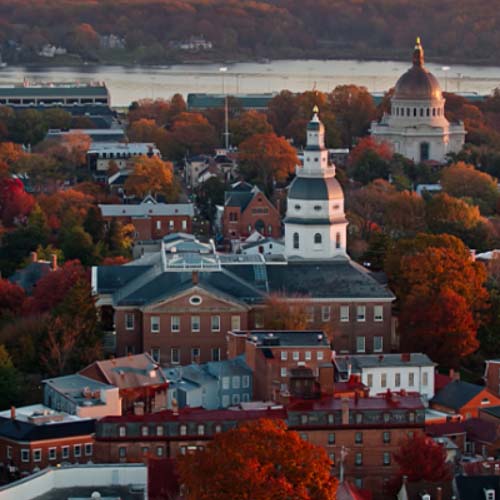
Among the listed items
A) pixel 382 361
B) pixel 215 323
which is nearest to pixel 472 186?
pixel 215 323

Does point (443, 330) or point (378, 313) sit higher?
point (378, 313)

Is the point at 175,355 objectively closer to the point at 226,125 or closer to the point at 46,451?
the point at 46,451

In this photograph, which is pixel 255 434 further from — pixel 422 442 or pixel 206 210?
pixel 206 210

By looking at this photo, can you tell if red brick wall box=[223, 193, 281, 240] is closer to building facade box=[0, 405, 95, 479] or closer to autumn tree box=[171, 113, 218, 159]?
autumn tree box=[171, 113, 218, 159]

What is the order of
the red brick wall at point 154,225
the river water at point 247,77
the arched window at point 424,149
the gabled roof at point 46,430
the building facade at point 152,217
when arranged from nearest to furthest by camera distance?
the gabled roof at point 46,430 < the red brick wall at point 154,225 < the building facade at point 152,217 < the arched window at point 424,149 < the river water at point 247,77

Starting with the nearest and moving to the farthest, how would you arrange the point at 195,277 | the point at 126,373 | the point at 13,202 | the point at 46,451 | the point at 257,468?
the point at 257,468 → the point at 46,451 → the point at 126,373 → the point at 195,277 → the point at 13,202

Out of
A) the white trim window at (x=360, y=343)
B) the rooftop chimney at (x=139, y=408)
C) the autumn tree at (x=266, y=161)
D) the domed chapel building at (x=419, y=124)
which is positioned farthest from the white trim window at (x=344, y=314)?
the domed chapel building at (x=419, y=124)

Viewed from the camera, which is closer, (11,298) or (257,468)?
(257,468)

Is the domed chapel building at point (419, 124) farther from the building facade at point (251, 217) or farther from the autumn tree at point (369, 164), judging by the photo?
the building facade at point (251, 217)
